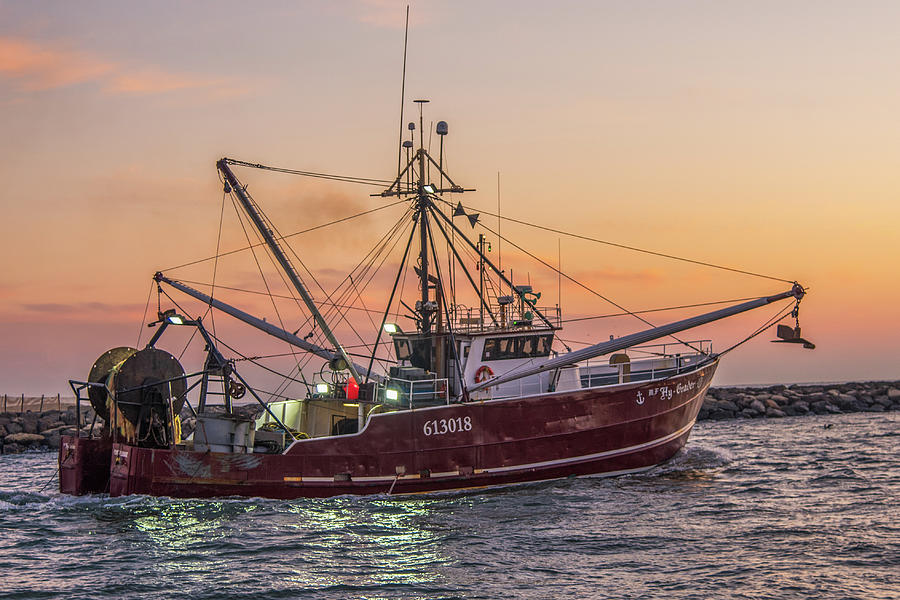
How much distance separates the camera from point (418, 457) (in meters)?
24.4

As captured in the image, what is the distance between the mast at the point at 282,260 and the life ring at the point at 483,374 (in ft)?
13.0

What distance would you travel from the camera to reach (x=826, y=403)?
2210 inches

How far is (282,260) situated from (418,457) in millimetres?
8706

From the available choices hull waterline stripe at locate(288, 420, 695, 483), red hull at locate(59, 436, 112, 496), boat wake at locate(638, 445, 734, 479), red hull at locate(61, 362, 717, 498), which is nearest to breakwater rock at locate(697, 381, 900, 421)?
boat wake at locate(638, 445, 734, 479)

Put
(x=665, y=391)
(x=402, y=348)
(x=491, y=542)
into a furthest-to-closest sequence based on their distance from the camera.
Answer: (x=402, y=348) < (x=665, y=391) < (x=491, y=542)

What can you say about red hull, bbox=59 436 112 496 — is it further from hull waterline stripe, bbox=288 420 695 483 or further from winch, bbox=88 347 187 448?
hull waterline stripe, bbox=288 420 695 483

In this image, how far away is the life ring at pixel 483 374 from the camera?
1053 inches

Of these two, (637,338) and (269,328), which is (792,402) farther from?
(269,328)

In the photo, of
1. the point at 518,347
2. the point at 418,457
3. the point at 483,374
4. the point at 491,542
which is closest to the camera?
the point at 491,542

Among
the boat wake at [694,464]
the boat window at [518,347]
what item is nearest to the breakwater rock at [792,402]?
the boat wake at [694,464]

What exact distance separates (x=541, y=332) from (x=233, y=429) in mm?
10086

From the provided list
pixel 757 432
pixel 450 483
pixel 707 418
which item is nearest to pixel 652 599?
pixel 450 483

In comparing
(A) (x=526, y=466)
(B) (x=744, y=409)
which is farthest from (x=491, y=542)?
(B) (x=744, y=409)

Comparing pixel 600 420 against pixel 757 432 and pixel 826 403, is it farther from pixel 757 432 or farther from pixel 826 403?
pixel 826 403
